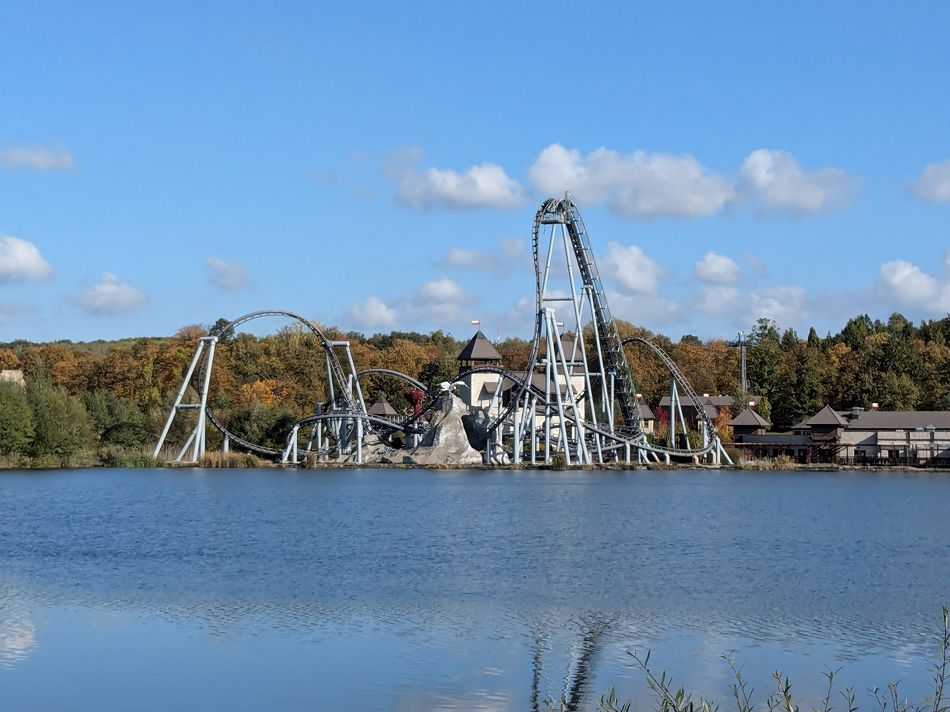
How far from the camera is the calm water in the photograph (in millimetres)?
15977

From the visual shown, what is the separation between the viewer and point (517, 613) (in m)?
21.2

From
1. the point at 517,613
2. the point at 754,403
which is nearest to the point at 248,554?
the point at 517,613

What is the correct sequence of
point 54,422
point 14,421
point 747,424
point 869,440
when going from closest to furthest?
1. point 14,421
2. point 54,422
3. point 869,440
4. point 747,424

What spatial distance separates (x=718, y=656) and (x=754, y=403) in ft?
266

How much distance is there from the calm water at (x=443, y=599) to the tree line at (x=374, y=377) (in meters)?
35.0

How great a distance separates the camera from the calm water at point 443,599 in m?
16.0

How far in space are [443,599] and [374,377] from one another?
74568 millimetres

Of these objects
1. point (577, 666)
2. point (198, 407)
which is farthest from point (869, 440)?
point (577, 666)

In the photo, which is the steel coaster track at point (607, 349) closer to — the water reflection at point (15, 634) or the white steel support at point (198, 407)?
the white steel support at point (198, 407)

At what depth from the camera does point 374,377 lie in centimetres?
9675

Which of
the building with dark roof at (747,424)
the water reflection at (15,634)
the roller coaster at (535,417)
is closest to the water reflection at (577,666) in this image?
the water reflection at (15,634)

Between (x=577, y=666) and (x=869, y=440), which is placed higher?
(x=869, y=440)

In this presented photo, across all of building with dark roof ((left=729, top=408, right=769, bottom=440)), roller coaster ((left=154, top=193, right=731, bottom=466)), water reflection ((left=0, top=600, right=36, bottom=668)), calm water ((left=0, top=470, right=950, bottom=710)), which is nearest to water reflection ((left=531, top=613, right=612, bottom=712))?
calm water ((left=0, top=470, right=950, bottom=710))

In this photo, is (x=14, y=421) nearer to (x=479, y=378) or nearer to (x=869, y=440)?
(x=479, y=378)
